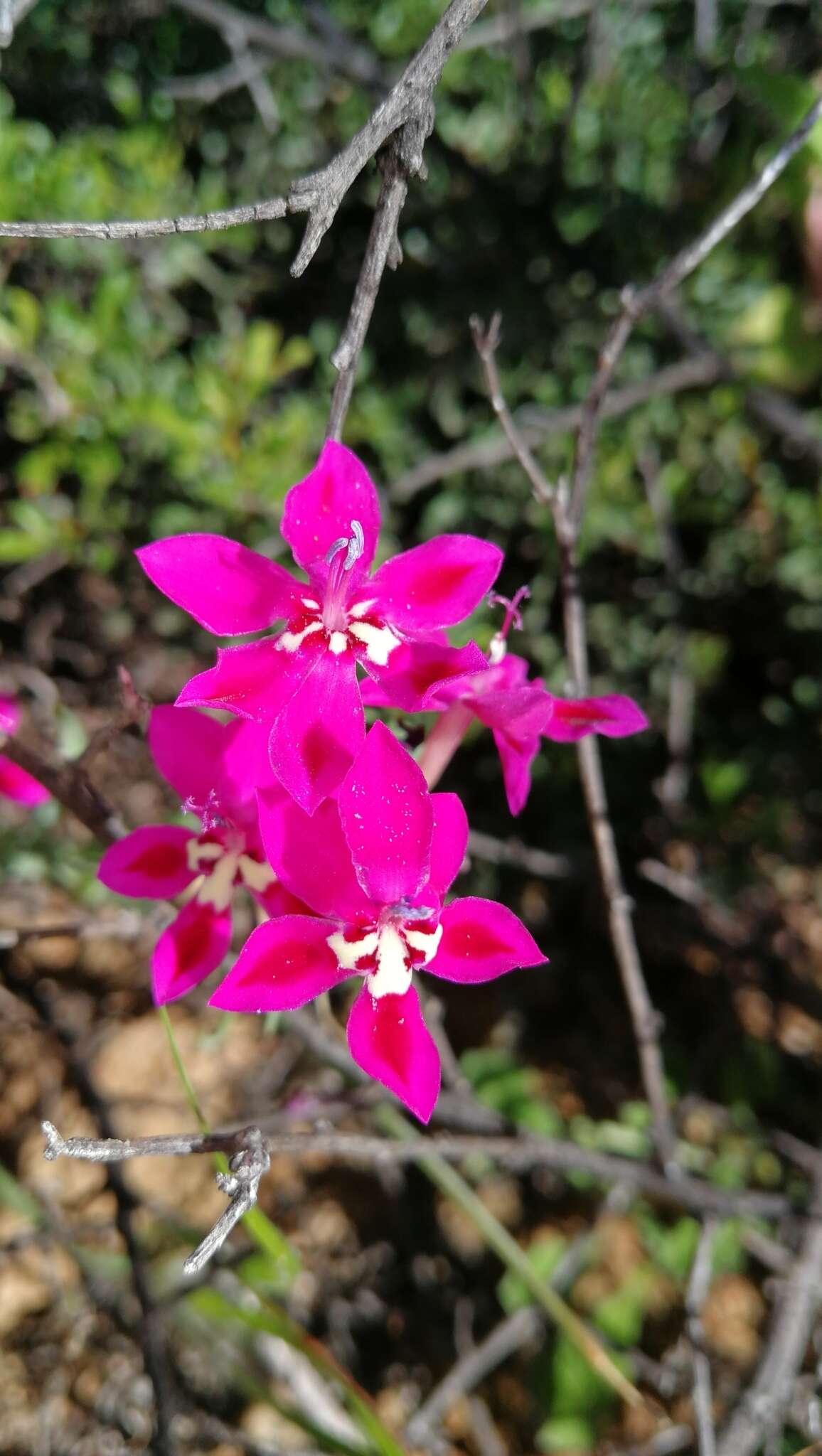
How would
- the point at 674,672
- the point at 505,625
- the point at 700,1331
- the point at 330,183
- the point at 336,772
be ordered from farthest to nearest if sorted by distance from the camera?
the point at 674,672 < the point at 700,1331 < the point at 505,625 < the point at 336,772 < the point at 330,183

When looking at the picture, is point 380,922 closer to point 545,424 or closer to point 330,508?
point 330,508

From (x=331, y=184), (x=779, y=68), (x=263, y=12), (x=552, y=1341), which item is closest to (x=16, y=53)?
(x=263, y=12)

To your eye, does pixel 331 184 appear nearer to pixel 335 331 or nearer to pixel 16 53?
pixel 335 331

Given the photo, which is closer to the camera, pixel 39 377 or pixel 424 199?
pixel 39 377

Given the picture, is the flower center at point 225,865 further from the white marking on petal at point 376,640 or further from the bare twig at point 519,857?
the bare twig at point 519,857

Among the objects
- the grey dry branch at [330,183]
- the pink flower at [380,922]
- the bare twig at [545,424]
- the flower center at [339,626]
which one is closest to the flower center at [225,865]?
the pink flower at [380,922]

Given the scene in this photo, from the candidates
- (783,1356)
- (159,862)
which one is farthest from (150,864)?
(783,1356)

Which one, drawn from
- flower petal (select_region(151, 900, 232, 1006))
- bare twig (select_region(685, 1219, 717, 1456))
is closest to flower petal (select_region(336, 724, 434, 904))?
flower petal (select_region(151, 900, 232, 1006))
